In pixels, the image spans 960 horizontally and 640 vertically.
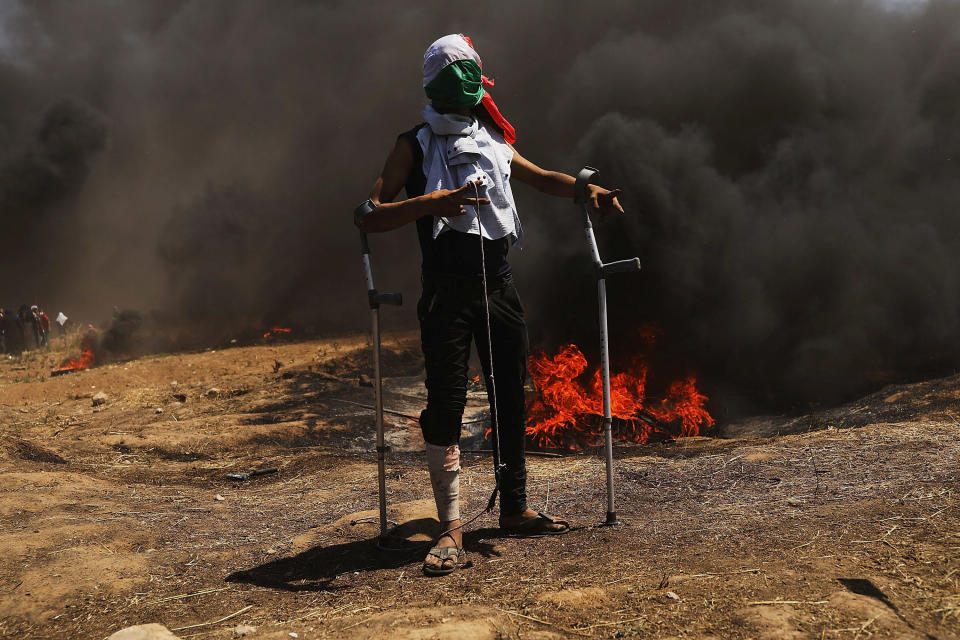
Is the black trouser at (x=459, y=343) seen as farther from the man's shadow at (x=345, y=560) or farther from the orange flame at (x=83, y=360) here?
the orange flame at (x=83, y=360)

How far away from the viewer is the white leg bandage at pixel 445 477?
3188 millimetres

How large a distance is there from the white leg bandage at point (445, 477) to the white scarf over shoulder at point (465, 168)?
3.16 feet

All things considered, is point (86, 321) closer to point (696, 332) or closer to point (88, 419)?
point (88, 419)

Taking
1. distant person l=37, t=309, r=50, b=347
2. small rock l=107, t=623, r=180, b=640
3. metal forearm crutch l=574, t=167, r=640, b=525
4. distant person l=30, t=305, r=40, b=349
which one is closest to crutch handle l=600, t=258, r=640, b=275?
metal forearm crutch l=574, t=167, r=640, b=525

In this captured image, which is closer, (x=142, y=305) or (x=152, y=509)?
(x=152, y=509)

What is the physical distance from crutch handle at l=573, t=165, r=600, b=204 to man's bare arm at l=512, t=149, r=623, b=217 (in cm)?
2

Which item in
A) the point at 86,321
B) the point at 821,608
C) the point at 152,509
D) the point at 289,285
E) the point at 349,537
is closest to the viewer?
the point at 821,608

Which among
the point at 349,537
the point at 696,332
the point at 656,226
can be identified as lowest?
the point at 349,537

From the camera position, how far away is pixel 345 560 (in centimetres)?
344

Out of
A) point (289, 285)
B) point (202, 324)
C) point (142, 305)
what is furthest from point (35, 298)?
point (289, 285)

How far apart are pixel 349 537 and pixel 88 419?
662 centimetres

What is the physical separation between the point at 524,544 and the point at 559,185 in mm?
1741

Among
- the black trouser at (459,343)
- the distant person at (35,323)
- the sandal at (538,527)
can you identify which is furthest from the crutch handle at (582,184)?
the distant person at (35,323)

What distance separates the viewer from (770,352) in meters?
9.80
